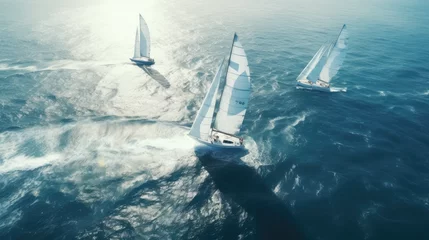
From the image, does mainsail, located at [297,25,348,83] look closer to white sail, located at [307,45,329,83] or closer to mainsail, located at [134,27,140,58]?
white sail, located at [307,45,329,83]

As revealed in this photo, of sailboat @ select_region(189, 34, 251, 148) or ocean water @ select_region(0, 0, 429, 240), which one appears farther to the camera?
sailboat @ select_region(189, 34, 251, 148)

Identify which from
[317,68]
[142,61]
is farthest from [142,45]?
[317,68]

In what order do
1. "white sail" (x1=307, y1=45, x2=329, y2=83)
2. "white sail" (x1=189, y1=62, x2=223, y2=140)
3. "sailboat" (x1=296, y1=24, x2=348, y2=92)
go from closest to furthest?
"white sail" (x1=189, y1=62, x2=223, y2=140) < "sailboat" (x1=296, y1=24, x2=348, y2=92) < "white sail" (x1=307, y1=45, x2=329, y2=83)

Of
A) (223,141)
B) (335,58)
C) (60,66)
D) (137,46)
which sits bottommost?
(223,141)

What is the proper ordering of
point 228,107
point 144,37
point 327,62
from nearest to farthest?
point 228,107, point 327,62, point 144,37

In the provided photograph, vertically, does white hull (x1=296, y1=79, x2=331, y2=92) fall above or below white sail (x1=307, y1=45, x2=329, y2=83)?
below

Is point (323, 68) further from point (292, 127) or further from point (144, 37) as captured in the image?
point (144, 37)

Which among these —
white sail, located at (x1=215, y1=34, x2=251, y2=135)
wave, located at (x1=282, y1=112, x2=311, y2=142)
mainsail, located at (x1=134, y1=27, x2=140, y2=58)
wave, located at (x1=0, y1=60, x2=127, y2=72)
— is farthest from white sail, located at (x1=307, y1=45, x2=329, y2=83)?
wave, located at (x1=0, y1=60, x2=127, y2=72)

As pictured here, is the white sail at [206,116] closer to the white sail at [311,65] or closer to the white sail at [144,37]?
the white sail at [311,65]
